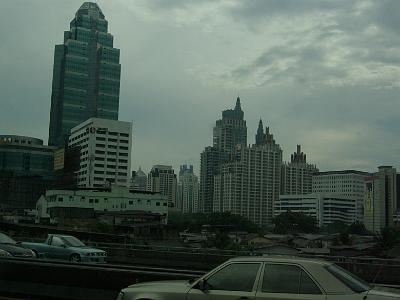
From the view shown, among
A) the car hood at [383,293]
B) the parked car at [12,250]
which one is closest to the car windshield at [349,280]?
the car hood at [383,293]

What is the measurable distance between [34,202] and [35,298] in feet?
548

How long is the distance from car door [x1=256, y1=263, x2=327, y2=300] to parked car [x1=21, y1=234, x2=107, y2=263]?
17017 millimetres

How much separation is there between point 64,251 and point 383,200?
507ft

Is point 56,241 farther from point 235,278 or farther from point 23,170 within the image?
point 23,170

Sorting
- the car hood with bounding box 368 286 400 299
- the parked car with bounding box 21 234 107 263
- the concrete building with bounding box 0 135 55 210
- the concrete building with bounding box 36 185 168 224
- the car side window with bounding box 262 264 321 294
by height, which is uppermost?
the concrete building with bounding box 0 135 55 210

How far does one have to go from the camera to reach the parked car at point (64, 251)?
956 inches

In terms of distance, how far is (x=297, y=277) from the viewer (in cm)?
813

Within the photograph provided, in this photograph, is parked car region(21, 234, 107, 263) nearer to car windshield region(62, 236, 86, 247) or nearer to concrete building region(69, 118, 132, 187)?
car windshield region(62, 236, 86, 247)

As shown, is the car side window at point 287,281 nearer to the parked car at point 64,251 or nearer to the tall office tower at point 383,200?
the parked car at point 64,251

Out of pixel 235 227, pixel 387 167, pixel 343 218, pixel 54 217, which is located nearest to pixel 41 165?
pixel 54 217

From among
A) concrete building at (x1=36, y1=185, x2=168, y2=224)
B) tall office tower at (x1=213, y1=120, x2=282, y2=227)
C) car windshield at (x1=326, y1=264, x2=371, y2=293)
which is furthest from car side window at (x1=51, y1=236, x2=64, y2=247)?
tall office tower at (x1=213, y1=120, x2=282, y2=227)

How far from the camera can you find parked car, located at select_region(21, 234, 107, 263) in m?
24.3

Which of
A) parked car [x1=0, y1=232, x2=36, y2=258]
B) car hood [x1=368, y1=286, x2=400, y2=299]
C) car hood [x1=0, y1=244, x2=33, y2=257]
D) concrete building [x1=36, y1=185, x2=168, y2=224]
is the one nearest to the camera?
car hood [x1=368, y1=286, x2=400, y2=299]

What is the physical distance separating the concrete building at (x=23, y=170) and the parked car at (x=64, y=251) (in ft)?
459
